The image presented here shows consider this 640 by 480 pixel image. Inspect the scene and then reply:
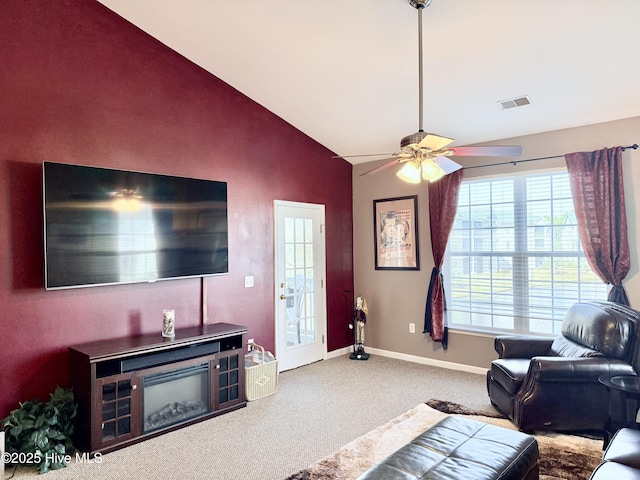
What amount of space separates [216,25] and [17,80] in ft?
5.12

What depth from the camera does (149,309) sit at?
375cm

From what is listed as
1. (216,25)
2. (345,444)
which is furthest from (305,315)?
(216,25)

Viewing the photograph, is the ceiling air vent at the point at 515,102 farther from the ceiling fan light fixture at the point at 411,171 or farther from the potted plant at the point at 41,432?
the potted plant at the point at 41,432

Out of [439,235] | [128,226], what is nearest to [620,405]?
[439,235]

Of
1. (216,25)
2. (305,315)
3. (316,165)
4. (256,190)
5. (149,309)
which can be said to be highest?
(216,25)

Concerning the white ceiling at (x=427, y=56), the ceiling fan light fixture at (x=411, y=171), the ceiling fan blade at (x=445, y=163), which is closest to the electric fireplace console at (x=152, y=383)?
the ceiling fan light fixture at (x=411, y=171)

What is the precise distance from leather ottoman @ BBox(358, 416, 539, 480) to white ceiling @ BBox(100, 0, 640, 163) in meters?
2.75

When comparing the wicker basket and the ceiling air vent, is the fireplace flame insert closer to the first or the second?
the wicker basket

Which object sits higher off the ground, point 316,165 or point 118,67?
point 118,67

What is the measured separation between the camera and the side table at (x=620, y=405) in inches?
106

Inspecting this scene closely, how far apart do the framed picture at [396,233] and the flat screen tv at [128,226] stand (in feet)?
7.54

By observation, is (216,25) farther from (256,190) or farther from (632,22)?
(632,22)

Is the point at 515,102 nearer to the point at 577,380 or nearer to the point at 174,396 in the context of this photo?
the point at 577,380

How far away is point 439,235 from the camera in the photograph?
16.4ft
